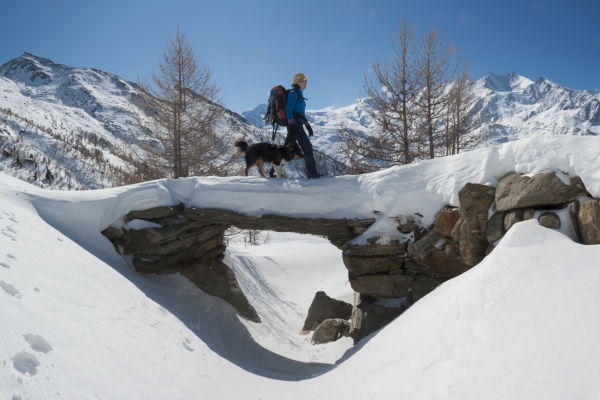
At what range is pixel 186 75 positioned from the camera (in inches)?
510

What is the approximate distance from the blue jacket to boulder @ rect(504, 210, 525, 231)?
4.15m

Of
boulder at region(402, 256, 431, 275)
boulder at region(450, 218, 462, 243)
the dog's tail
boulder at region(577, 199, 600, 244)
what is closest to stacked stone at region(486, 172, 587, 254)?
boulder at region(577, 199, 600, 244)

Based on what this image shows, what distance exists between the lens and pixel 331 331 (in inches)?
365

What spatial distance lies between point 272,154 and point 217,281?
10.5 feet

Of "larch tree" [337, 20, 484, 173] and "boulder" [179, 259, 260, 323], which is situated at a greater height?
"larch tree" [337, 20, 484, 173]

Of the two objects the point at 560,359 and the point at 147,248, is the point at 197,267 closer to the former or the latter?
the point at 147,248

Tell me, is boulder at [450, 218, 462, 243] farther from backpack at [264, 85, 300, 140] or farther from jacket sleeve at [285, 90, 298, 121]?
backpack at [264, 85, 300, 140]

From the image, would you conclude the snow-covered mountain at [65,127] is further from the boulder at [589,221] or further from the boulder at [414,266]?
the boulder at [589,221]

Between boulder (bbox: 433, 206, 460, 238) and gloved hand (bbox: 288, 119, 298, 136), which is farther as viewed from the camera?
gloved hand (bbox: 288, 119, 298, 136)

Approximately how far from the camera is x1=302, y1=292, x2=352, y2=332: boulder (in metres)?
10.9

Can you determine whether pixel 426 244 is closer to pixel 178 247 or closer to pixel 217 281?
pixel 217 281

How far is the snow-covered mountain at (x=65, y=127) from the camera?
85.9 ft

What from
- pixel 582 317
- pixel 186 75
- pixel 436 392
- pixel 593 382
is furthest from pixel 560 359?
pixel 186 75

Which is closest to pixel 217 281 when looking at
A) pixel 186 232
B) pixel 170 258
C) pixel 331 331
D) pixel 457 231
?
pixel 170 258
